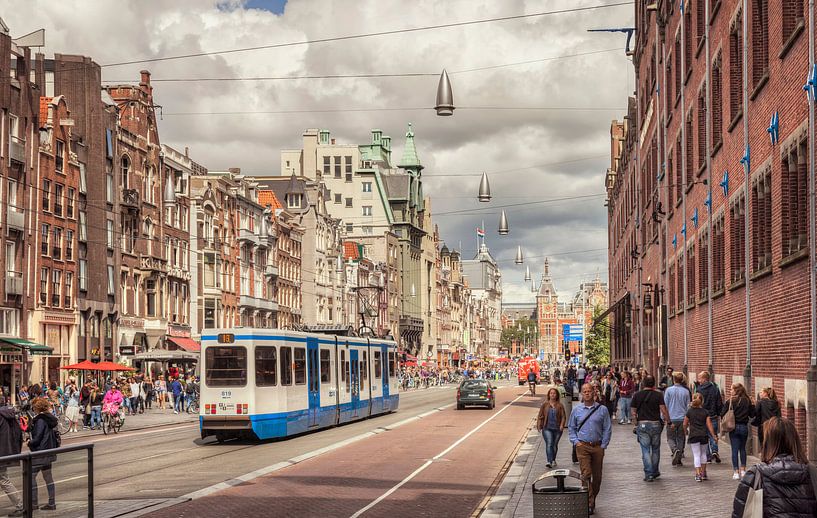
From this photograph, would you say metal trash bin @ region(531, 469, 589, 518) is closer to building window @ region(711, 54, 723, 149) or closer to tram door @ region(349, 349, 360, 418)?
building window @ region(711, 54, 723, 149)

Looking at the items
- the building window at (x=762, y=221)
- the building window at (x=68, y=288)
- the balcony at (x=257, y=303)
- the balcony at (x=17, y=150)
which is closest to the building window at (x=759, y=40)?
the building window at (x=762, y=221)

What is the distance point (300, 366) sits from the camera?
112 ft

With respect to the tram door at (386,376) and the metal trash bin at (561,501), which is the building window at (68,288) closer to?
the tram door at (386,376)

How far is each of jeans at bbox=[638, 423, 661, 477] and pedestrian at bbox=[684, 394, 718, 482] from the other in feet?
2.03

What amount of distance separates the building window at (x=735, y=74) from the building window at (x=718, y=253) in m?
3.76

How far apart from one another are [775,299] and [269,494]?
407 inches

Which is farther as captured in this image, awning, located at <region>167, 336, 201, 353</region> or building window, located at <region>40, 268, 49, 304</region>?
awning, located at <region>167, 336, 201, 353</region>

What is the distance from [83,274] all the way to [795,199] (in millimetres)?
A: 46176

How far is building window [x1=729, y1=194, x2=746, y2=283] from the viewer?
27531 mm

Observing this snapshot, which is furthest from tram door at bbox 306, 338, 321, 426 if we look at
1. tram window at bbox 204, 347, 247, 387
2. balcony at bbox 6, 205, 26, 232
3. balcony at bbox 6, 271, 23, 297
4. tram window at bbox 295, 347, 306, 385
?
balcony at bbox 6, 205, 26, 232

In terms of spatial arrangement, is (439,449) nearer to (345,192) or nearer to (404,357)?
(404,357)

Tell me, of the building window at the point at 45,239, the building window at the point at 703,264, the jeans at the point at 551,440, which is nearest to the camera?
the jeans at the point at 551,440

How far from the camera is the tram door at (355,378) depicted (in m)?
41.3

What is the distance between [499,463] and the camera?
26.2m
